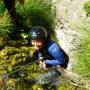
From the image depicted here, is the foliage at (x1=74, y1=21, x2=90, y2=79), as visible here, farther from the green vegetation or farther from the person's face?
the person's face

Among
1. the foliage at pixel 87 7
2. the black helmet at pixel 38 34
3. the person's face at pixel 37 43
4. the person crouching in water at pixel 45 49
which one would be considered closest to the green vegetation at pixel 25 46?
the foliage at pixel 87 7

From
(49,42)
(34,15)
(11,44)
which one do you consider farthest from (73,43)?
(34,15)

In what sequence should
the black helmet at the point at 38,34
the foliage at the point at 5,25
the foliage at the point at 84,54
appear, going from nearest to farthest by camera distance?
1. the foliage at the point at 84,54
2. the black helmet at the point at 38,34
3. the foliage at the point at 5,25

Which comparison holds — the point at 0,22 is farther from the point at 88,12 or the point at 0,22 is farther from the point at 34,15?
the point at 88,12

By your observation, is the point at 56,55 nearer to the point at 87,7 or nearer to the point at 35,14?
the point at 87,7

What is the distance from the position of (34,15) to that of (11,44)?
1.08m

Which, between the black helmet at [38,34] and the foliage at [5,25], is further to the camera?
the foliage at [5,25]

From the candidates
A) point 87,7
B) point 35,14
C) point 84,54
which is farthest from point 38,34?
point 35,14

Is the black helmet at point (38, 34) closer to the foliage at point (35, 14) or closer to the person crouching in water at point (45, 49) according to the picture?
the person crouching in water at point (45, 49)

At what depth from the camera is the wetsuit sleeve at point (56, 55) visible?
16.8 ft

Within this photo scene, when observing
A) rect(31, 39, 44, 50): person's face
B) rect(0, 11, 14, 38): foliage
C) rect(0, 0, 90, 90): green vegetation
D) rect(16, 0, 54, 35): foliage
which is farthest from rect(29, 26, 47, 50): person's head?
rect(16, 0, 54, 35): foliage

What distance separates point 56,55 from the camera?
5.12 m

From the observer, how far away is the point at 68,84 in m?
4.67

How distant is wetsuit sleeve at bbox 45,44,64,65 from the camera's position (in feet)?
16.8
